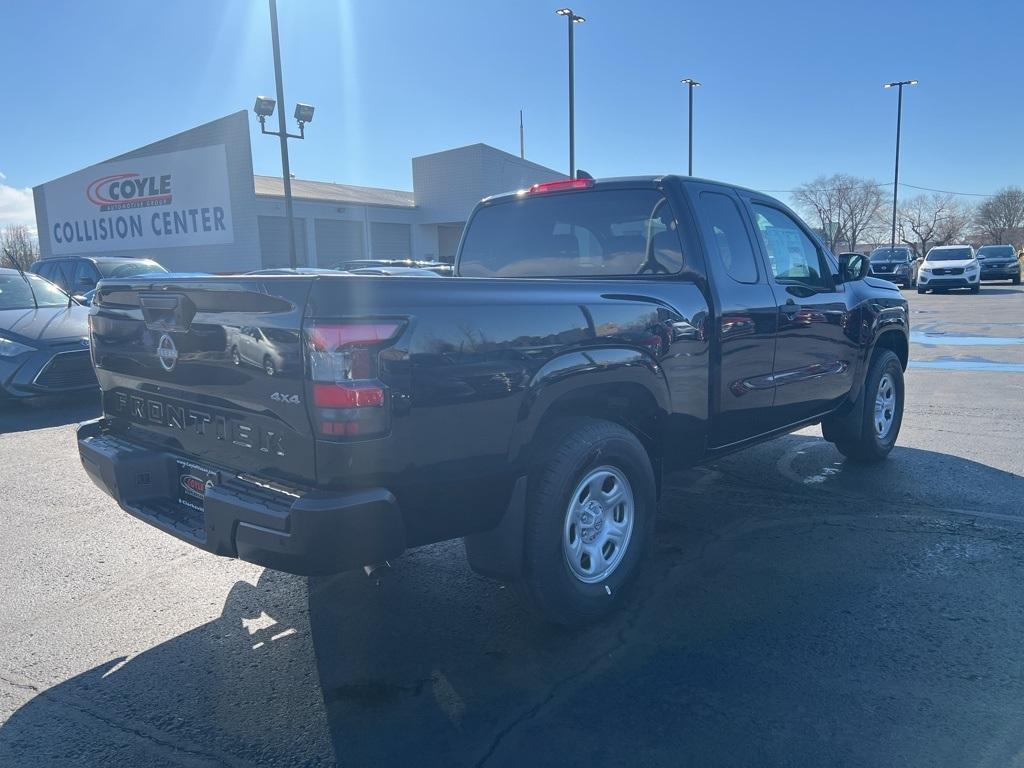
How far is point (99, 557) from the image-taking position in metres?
4.36

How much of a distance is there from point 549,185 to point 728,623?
104 inches

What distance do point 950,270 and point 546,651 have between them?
27465mm

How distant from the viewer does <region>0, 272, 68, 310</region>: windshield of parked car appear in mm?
8836

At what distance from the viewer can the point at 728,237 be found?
440 cm

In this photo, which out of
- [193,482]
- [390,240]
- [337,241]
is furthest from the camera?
[390,240]

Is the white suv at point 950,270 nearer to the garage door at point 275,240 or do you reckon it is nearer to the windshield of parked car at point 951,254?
the windshield of parked car at point 951,254

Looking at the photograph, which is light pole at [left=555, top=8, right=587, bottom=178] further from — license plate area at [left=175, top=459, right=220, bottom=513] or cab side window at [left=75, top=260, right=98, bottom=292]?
license plate area at [left=175, top=459, right=220, bottom=513]

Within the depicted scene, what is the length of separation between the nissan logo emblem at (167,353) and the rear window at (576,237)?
2.10 meters

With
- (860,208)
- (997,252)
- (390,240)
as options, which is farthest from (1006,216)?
(390,240)

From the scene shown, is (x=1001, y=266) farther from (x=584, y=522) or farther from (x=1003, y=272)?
(x=584, y=522)

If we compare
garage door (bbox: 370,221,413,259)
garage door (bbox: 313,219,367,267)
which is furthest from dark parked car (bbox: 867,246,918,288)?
garage door (bbox: 313,219,367,267)

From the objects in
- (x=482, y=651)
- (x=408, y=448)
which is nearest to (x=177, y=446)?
(x=408, y=448)

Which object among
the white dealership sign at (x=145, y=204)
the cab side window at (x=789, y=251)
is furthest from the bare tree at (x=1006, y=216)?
the cab side window at (x=789, y=251)

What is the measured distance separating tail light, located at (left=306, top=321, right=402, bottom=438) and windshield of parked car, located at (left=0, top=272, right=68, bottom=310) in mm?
7883
